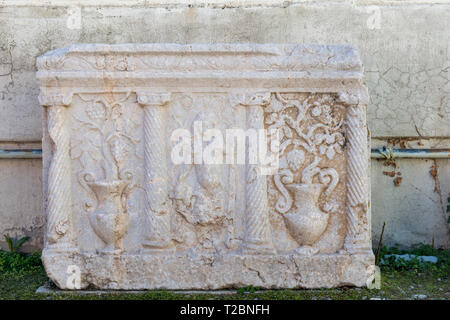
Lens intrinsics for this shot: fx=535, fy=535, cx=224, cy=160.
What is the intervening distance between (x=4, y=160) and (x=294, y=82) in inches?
111

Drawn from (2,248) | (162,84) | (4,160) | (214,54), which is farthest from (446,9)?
(2,248)

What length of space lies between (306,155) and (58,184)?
5.91 ft

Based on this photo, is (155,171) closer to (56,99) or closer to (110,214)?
(110,214)

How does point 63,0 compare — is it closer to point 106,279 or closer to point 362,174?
point 106,279

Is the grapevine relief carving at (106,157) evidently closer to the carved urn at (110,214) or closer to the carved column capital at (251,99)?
the carved urn at (110,214)

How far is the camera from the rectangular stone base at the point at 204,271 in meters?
3.83

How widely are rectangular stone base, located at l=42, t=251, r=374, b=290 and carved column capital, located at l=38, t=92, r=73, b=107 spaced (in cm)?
108

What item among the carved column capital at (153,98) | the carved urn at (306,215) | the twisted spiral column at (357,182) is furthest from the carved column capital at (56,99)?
the twisted spiral column at (357,182)

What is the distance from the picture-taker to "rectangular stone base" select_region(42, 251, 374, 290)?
3826 millimetres

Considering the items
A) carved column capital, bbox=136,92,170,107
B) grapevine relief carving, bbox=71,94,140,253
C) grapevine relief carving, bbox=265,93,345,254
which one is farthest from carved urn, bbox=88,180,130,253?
grapevine relief carving, bbox=265,93,345,254

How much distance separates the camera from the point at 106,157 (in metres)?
3.90

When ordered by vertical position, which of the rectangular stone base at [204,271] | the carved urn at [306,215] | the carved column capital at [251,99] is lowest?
the rectangular stone base at [204,271]

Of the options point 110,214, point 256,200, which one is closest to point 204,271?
point 256,200

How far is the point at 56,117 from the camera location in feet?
12.7
